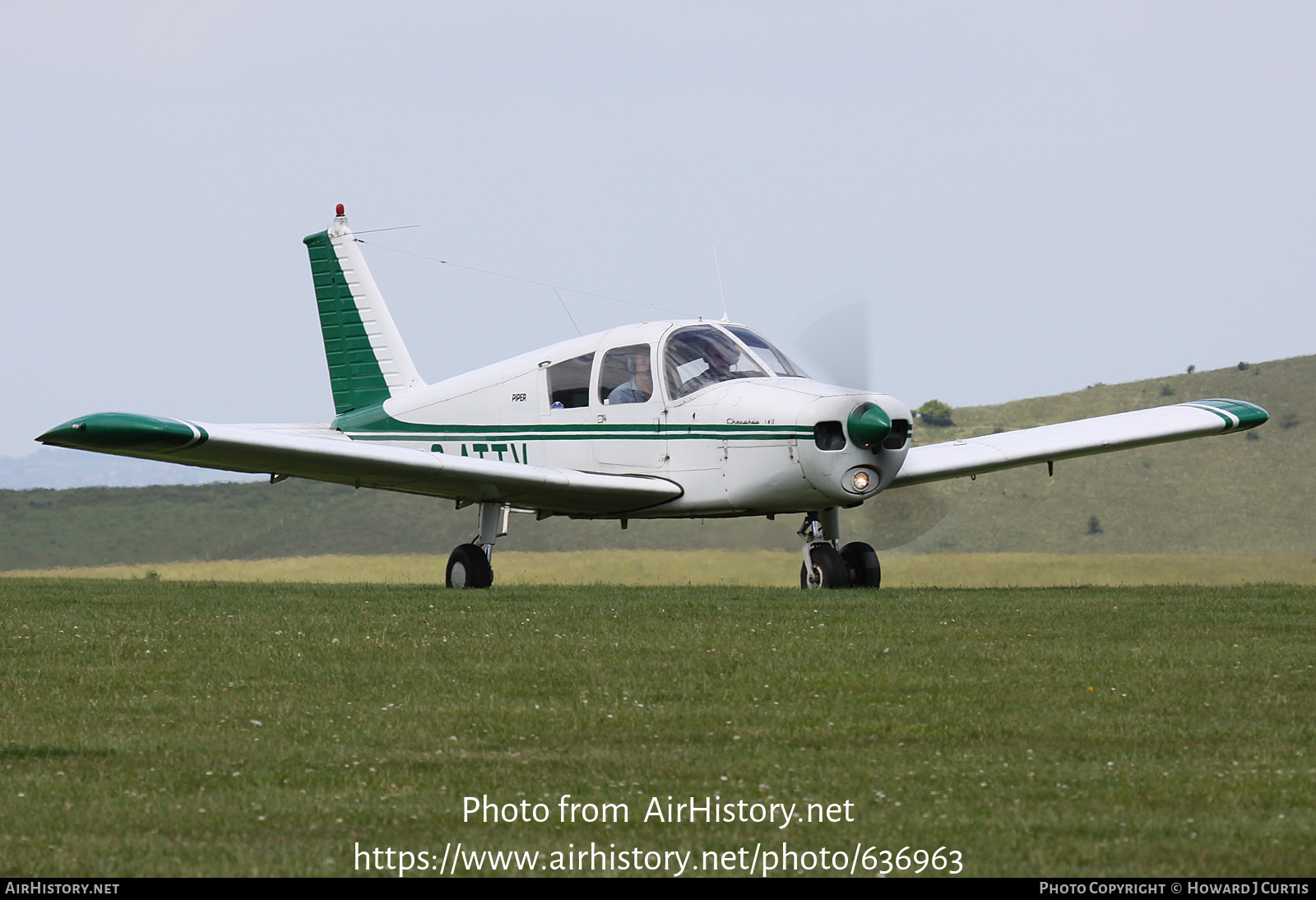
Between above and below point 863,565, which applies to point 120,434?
above

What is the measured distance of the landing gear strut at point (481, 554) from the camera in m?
18.9

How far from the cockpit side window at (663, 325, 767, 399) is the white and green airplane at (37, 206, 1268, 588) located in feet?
0.06

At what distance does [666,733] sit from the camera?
8094 mm

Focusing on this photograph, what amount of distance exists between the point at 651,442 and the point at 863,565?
2911mm

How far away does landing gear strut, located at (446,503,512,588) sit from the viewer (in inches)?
744

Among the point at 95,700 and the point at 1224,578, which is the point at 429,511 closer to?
the point at 1224,578

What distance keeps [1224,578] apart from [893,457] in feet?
20.8

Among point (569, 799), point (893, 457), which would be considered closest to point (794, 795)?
point (569, 799)

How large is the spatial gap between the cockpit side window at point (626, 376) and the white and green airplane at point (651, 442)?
0.02 meters

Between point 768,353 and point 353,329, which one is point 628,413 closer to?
point 768,353

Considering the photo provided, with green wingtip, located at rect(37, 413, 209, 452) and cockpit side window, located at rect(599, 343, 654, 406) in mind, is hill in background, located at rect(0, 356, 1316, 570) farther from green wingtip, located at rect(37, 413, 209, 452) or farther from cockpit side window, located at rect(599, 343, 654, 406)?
green wingtip, located at rect(37, 413, 209, 452)

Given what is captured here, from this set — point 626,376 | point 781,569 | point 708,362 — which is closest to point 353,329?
point 626,376

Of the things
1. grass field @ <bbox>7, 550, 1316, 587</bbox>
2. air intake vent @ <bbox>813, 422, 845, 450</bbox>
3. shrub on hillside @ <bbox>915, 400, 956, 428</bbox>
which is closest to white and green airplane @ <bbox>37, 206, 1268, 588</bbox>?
air intake vent @ <bbox>813, 422, 845, 450</bbox>

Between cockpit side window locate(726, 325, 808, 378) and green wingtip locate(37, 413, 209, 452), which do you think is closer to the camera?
green wingtip locate(37, 413, 209, 452)
